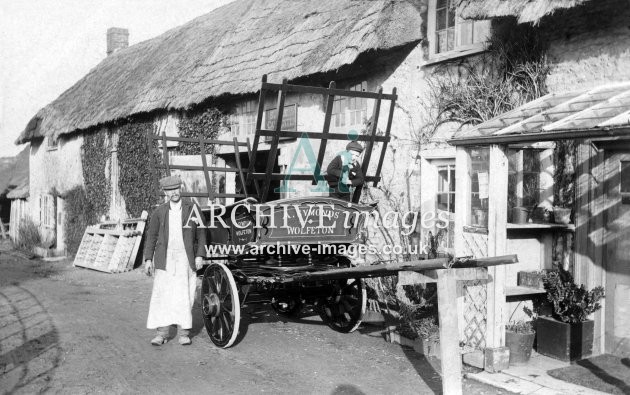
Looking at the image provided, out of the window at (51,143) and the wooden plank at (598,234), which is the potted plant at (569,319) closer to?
Answer: the wooden plank at (598,234)

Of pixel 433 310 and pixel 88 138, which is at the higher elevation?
pixel 88 138

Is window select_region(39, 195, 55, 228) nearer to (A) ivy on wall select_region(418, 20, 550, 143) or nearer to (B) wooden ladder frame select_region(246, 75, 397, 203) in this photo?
(B) wooden ladder frame select_region(246, 75, 397, 203)

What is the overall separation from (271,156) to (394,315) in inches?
114

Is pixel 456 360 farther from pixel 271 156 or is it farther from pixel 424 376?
pixel 271 156

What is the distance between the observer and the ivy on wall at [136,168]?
15.1m

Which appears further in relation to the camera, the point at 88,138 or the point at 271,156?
the point at 88,138

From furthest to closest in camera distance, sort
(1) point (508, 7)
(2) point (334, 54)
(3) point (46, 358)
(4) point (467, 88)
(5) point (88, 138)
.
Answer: (5) point (88, 138) < (2) point (334, 54) < (4) point (467, 88) < (1) point (508, 7) < (3) point (46, 358)

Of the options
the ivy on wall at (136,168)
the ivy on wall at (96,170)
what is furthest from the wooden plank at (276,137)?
the ivy on wall at (96,170)

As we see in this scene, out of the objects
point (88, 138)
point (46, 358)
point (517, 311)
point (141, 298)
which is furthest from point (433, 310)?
point (88, 138)

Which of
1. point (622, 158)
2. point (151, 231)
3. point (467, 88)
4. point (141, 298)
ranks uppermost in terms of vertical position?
point (467, 88)

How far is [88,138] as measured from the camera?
1836 centimetres

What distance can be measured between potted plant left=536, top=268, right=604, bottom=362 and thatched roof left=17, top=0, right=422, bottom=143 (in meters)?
3.98

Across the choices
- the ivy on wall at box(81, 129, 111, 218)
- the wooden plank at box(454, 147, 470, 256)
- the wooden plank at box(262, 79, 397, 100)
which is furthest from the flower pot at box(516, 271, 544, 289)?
the ivy on wall at box(81, 129, 111, 218)

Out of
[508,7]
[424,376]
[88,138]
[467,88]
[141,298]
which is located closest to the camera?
[424,376]
